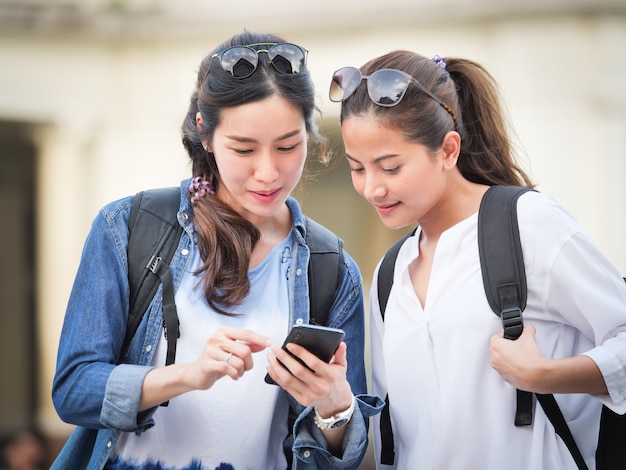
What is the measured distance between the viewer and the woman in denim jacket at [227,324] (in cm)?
260

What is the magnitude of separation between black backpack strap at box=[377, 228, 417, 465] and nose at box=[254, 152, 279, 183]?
54 cm

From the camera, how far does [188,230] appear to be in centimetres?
287

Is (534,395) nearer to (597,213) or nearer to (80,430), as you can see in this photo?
(80,430)

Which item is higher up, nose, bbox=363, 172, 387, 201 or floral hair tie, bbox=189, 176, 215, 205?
floral hair tie, bbox=189, 176, 215, 205

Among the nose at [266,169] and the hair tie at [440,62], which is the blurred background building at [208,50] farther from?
the nose at [266,169]

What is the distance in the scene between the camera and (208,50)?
838 centimetres

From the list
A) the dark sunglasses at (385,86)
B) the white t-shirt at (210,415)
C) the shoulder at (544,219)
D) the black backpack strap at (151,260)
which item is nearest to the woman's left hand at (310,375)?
the white t-shirt at (210,415)

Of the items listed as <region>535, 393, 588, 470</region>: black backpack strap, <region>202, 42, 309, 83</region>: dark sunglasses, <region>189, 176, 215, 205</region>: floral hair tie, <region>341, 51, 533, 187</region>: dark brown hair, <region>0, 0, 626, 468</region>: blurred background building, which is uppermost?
<region>0, 0, 626, 468</region>: blurred background building

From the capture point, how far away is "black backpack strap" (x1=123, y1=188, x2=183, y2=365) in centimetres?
272

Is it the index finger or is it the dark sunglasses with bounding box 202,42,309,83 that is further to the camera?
the dark sunglasses with bounding box 202,42,309,83

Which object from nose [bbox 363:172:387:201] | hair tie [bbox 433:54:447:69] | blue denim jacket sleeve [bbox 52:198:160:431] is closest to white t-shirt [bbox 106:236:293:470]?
blue denim jacket sleeve [bbox 52:198:160:431]

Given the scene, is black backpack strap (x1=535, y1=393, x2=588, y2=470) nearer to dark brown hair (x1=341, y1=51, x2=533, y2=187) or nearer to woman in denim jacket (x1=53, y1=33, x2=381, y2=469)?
woman in denim jacket (x1=53, y1=33, x2=381, y2=469)

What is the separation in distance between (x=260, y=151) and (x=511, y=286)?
0.88m

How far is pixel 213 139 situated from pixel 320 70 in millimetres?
5335
